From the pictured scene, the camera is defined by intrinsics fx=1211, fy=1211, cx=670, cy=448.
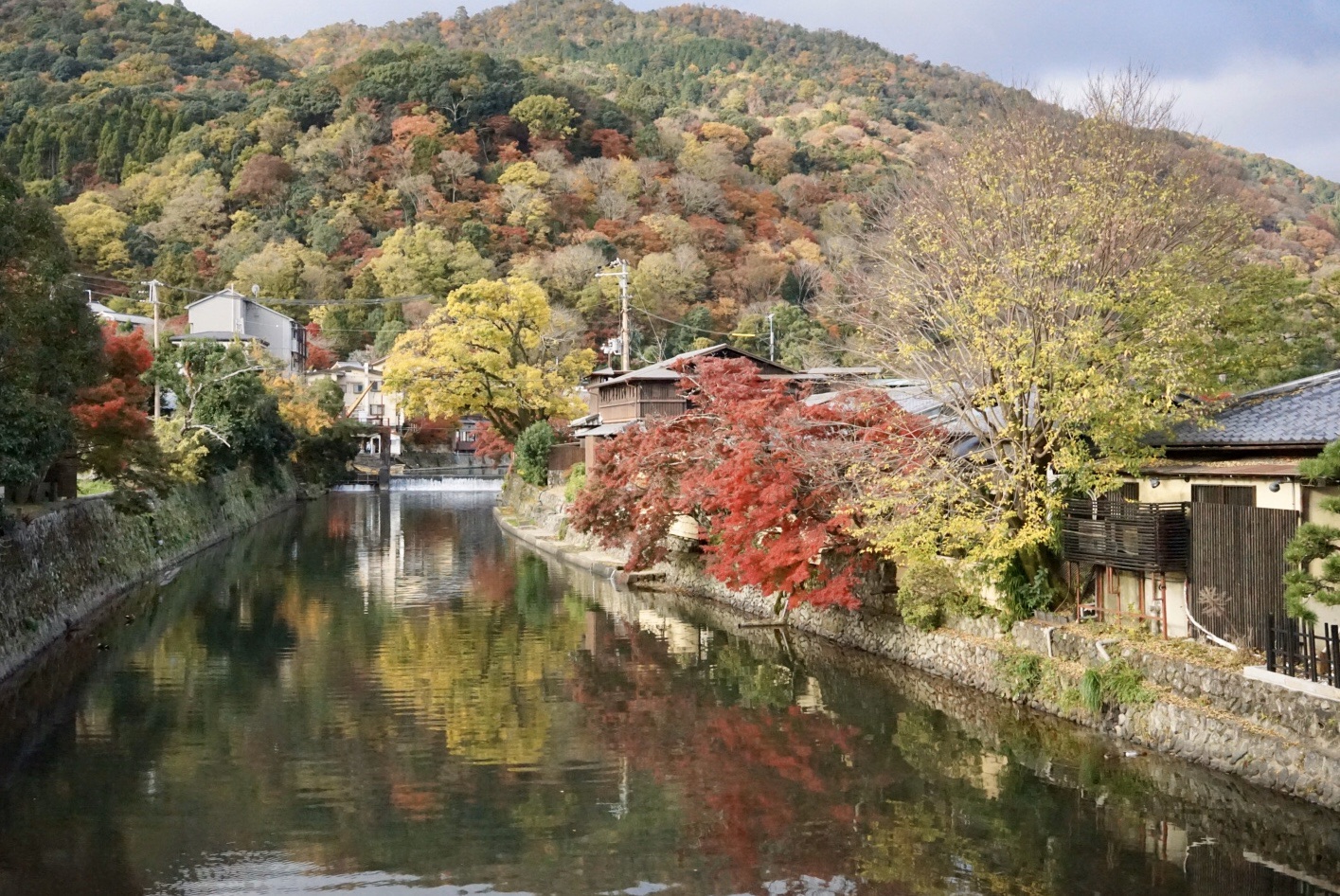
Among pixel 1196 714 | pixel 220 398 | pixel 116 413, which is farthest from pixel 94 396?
pixel 1196 714

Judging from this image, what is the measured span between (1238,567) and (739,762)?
7061 millimetres

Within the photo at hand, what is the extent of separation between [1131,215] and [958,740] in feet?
29.3

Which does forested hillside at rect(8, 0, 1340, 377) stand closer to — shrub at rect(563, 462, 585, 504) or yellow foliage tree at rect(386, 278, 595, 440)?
yellow foliage tree at rect(386, 278, 595, 440)

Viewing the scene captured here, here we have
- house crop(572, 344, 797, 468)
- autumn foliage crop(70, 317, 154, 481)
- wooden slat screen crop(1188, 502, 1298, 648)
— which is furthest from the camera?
house crop(572, 344, 797, 468)

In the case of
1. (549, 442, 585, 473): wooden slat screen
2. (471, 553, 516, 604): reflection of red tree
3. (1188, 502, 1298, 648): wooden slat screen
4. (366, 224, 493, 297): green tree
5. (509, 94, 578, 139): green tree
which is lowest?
(471, 553, 516, 604): reflection of red tree

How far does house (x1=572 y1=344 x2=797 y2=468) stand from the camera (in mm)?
42000

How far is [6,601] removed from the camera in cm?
2158

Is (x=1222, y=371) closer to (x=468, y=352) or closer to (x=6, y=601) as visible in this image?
(x=6, y=601)

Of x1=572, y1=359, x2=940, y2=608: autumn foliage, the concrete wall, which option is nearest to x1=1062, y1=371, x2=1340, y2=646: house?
x1=572, y1=359, x2=940, y2=608: autumn foliage

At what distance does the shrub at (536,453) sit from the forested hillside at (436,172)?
555 inches

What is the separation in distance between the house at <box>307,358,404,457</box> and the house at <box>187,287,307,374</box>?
8.62 feet

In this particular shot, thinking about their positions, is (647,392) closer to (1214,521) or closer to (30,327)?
(30,327)

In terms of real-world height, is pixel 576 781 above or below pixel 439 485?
below

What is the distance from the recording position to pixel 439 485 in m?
82.9
